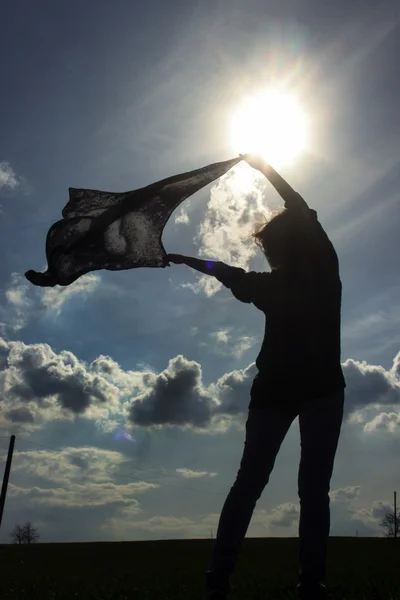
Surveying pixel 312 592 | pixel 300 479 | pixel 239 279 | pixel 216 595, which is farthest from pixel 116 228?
pixel 312 592

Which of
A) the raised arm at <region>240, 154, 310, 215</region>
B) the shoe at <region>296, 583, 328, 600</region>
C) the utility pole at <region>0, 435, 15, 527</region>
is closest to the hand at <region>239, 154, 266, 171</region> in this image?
the raised arm at <region>240, 154, 310, 215</region>

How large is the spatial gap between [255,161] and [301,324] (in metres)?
1.81

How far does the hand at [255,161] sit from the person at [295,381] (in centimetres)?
46

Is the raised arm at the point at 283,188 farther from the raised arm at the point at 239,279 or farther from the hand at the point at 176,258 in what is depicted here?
the hand at the point at 176,258

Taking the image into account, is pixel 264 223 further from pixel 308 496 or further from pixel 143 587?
pixel 143 587

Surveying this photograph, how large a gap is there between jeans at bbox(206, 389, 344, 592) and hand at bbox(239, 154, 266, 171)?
2.25 metres

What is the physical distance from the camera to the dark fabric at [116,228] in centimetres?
566

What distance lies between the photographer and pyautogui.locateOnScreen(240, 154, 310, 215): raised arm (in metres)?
4.57

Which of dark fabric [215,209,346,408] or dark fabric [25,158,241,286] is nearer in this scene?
dark fabric [215,209,346,408]

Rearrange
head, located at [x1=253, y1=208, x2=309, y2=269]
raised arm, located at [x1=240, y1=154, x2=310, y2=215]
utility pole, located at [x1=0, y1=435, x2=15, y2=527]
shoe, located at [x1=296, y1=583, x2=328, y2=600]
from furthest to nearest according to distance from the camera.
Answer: utility pole, located at [x1=0, y1=435, x2=15, y2=527] → raised arm, located at [x1=240, y1=154, x2=310, y2=215] → head, located at [x1=253, y1=208, x2=309, y2=269] → shoe, located at [x1=296, y1=583, x2=328, y2=600]

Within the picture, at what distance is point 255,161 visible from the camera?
5.12 meters

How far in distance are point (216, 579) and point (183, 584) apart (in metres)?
2.09

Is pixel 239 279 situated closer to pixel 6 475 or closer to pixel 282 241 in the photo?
pixel 282 241

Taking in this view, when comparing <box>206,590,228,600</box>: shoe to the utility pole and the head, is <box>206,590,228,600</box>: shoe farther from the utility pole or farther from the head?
the utility pole
